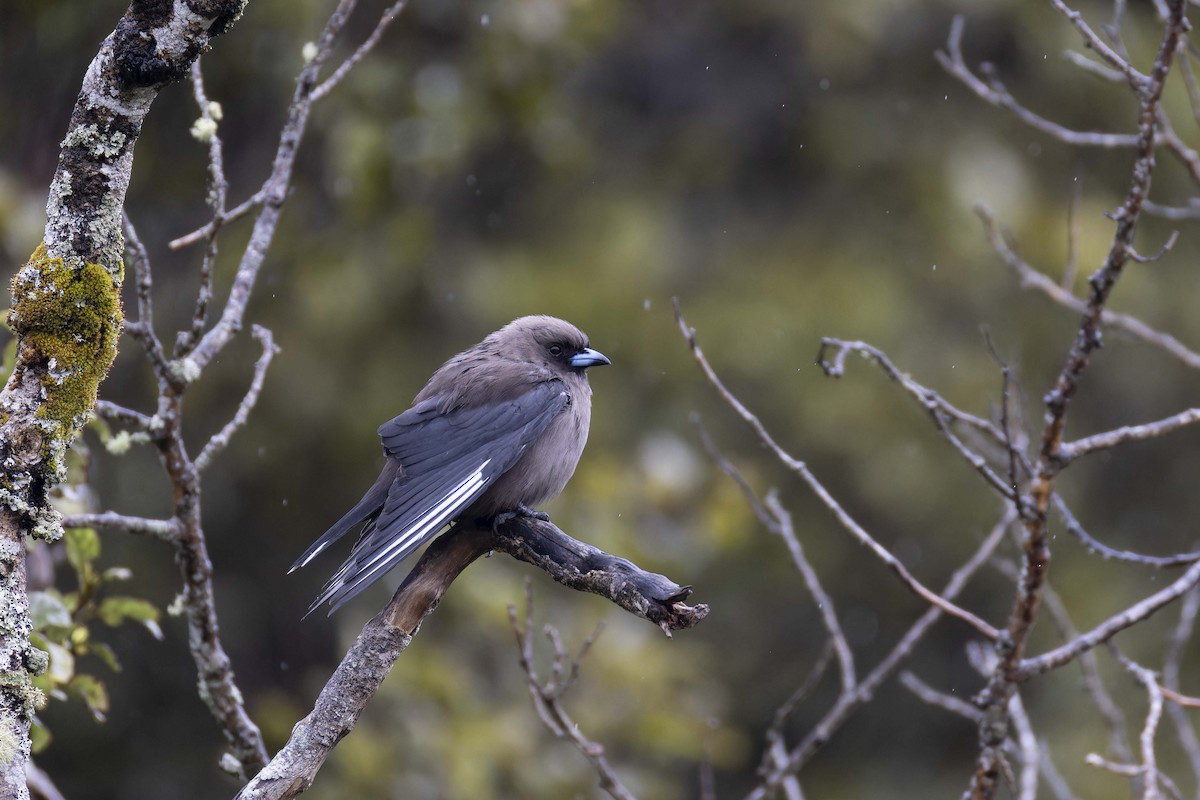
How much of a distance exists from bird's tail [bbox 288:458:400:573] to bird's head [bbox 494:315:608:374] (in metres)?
0.98

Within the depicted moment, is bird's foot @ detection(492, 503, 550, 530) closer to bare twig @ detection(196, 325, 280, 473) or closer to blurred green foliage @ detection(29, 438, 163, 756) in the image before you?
bare twig @ detection(196, 325, 280, 473)

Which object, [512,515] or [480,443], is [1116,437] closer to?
[512,515]

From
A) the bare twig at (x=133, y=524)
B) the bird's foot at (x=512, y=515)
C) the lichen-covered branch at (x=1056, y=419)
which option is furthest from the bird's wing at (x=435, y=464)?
the lichen-covered branch at (x=1056, y=419)

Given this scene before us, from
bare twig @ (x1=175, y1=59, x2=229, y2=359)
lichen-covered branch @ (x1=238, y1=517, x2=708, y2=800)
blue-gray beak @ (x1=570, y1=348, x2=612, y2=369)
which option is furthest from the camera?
blue-gray beak @ (x1=570, y1=348, x2=612, y2=369)

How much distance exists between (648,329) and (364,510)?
3356mm

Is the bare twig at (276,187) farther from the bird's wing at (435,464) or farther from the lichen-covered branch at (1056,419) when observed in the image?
the lichen-covered branch at (1056,419)

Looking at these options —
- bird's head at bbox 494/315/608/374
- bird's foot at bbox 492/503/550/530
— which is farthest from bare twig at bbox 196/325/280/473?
bird's head at bbox 494/315/608/374

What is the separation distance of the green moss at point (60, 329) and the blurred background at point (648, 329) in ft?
10.2

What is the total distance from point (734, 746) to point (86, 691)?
12.8ft

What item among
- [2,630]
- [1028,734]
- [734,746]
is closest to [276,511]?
[734,746]

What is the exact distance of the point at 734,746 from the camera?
6496mm

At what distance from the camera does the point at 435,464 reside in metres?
4.08

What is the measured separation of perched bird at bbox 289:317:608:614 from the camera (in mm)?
3703

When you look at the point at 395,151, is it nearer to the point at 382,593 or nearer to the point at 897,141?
the point at 382,593
